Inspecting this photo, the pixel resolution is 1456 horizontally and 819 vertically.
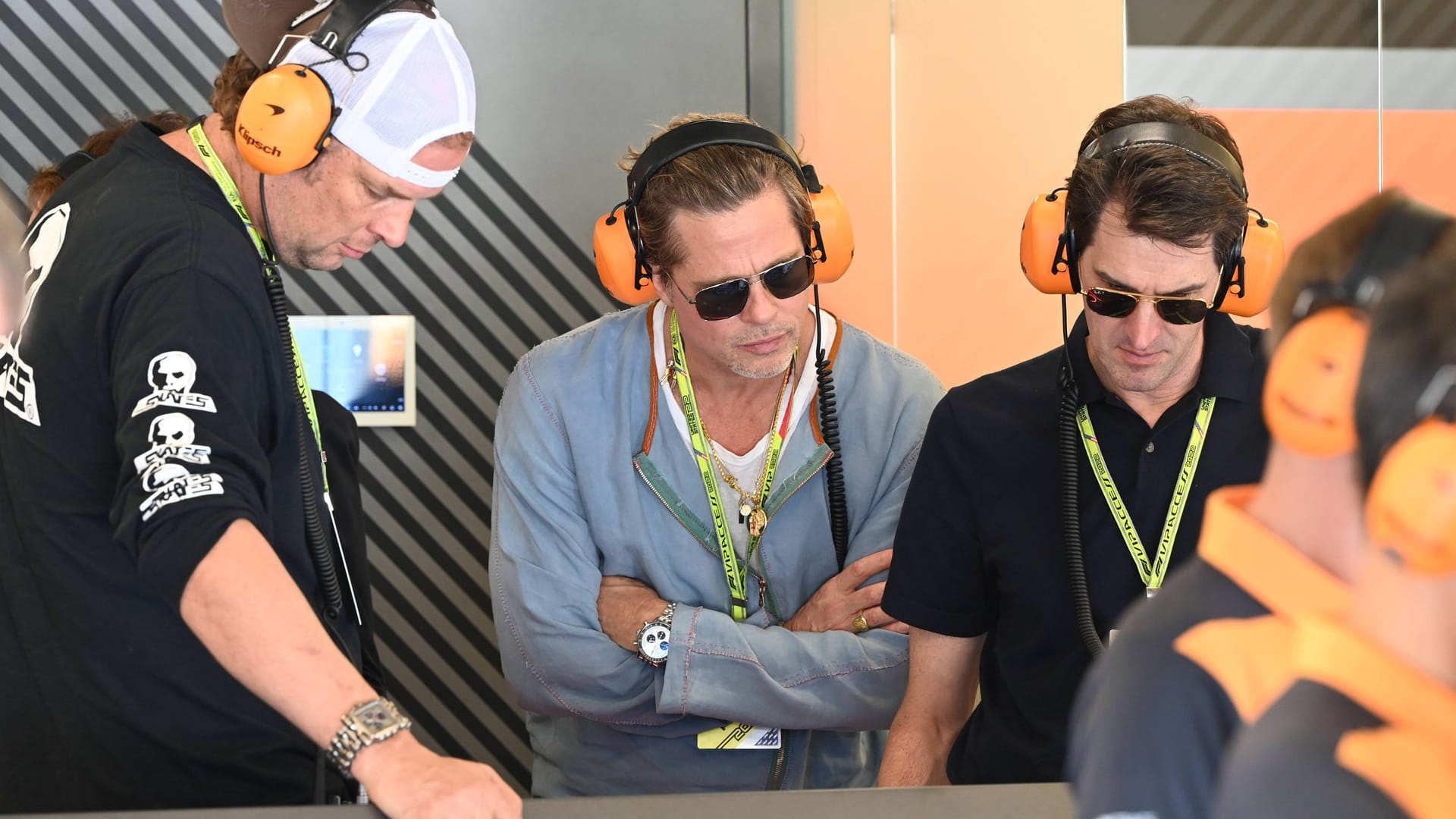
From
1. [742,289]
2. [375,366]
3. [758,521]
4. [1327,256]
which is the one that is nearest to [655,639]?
[758,521]

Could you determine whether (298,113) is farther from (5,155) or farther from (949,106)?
(5,155)

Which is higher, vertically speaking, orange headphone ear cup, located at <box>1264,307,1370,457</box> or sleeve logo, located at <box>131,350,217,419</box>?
orange headphone ear cup, located at <box>1264,307,1370,457</box>

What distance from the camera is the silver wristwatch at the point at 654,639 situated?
6.78 ft

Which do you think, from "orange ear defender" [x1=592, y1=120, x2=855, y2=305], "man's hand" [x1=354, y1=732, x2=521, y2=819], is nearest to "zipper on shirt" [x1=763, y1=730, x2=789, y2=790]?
"orange ear defender" [x1=592, y1=120, x2=855, y2=305]

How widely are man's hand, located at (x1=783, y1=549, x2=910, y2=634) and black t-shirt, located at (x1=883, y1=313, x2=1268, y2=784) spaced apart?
75mm

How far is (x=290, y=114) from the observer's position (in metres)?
1.59

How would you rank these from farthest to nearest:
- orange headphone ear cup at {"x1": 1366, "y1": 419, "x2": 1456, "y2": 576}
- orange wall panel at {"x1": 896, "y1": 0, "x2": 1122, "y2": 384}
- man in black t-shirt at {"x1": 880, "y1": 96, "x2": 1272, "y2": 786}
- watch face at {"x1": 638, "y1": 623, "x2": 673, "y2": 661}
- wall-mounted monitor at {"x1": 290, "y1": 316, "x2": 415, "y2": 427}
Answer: wall-mounted monitor at {"x1": 290, "y1": 316, "x2": 415, "y2": 427}, orange wall panel at {"x1": 896, "y1": 0, "x2": 1122, "y2": 384}, watch face at {"x1": 638, "y1": 623, "x2": 673, "y2": 661}, man in black t-shirt at {"x1": 880, "y1": 96, "x2": 1272, "y2": 786}, orange headphone ear cup at {"x1": 1366, "y1": 419, "x2": 1456, "y2": 576}

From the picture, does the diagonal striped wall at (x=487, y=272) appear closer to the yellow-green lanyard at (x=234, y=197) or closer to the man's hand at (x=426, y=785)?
the yellow-green lanyard at (x=234, y=197)

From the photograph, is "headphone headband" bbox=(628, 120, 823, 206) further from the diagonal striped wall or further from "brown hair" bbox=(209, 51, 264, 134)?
the diagonal striped wall

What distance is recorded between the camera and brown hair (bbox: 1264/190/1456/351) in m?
0.51

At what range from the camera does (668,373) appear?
228 cm

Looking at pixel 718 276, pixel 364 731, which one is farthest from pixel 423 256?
pixel 364 731

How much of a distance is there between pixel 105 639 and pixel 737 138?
46.1 inches

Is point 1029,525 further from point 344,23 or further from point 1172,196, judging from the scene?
point 344,23
